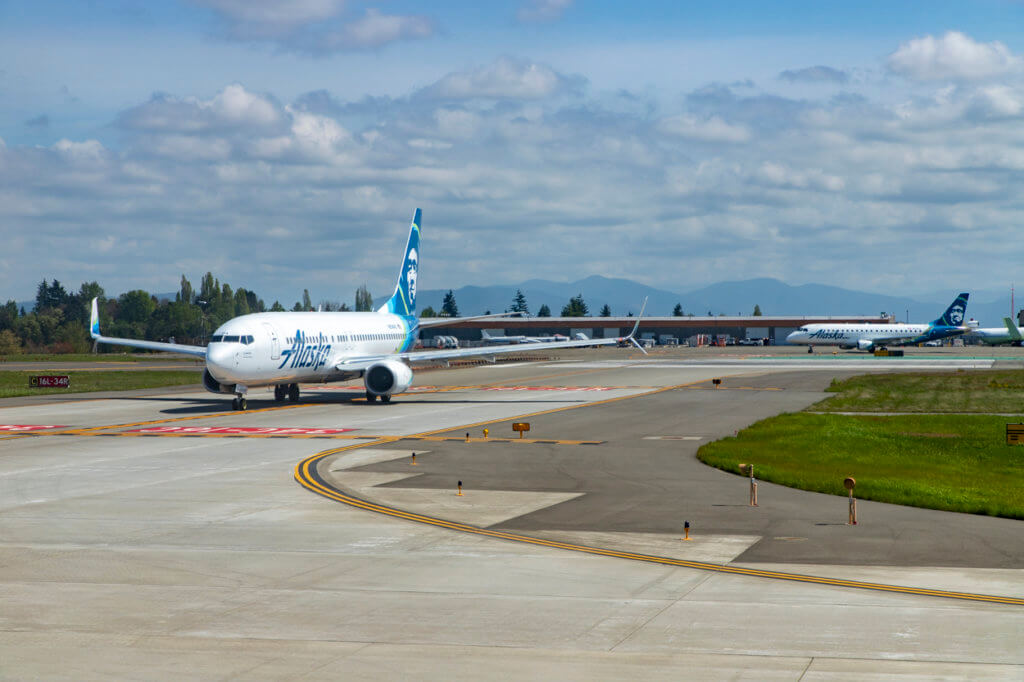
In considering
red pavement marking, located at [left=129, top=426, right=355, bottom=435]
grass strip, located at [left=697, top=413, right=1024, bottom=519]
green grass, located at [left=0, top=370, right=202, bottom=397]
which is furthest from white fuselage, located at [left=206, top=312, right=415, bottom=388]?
grass strip, located at [left=697, top=413, right=1024, bottom=519]

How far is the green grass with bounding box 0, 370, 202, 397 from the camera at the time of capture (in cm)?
7225

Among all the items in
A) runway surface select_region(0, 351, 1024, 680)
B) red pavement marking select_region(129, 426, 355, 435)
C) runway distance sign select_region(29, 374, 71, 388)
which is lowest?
runway surface select_region(0, 351, 1024, 680)

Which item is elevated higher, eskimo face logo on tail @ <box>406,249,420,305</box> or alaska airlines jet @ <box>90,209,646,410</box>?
eskimo face logo on tail @ <box>406,249,420,305</box>

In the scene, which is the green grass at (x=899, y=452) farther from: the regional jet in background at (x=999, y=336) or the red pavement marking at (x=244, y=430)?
the regional jet in background at (x=999, y=336)

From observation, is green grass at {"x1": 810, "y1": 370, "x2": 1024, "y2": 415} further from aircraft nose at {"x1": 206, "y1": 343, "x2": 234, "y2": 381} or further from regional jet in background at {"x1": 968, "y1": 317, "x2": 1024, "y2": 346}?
regional jet in background at {"x1": 968, "y1": 317, "x2": 1024, "y2": 346}

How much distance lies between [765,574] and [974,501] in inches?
378

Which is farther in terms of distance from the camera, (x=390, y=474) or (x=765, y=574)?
(x=390, y=474)

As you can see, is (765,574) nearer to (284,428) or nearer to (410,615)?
(410,615)

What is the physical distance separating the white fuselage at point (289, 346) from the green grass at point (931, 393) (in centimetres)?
2571

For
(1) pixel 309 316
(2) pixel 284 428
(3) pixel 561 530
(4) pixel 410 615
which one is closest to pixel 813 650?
(4) pixel 410 615

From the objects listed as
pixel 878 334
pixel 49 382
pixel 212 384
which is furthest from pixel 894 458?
pixel 878 334

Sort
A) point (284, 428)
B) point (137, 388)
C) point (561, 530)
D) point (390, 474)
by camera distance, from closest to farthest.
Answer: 1. point (561, 530)
2. point (390, 474)
3. point (284, 428)
4. point (137, 388)

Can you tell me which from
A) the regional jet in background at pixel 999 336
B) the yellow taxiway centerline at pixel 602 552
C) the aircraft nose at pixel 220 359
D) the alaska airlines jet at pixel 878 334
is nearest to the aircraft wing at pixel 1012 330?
the regional jet in background at pixel 999 336

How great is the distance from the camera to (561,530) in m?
23.0
